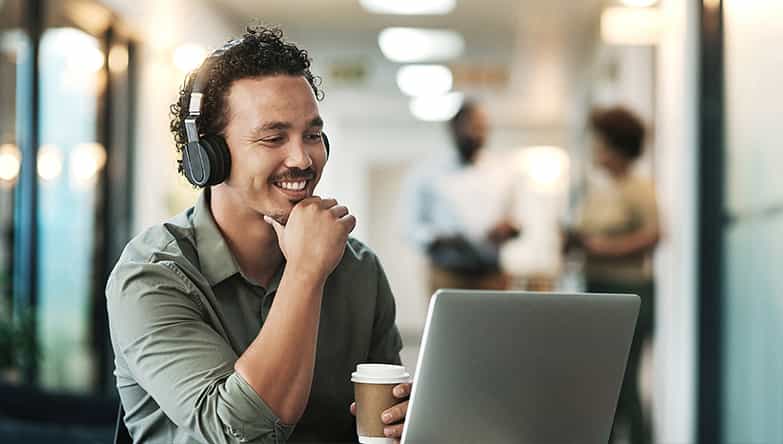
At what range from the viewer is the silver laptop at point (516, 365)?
1.41m

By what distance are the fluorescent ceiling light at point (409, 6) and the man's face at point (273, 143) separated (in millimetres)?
6299

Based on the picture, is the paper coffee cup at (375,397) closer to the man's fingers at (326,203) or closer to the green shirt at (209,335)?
the green shirt at (209,335)

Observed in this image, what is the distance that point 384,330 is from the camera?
199 cm

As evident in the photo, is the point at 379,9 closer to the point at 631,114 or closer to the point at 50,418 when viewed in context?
the point at 631,114

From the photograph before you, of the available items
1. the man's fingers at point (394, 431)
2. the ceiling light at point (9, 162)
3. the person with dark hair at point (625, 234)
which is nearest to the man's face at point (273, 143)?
the man's fingers at point (394, 431)

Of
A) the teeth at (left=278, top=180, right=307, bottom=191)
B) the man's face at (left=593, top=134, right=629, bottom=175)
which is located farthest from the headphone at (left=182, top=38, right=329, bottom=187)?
the man's face at (left=593, top=134, right=629, bottom=175)

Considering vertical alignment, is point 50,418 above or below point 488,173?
below

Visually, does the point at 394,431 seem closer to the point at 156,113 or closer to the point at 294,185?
the point at 294,185

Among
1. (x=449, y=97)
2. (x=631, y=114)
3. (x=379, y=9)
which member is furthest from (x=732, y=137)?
(x=449, y=97)

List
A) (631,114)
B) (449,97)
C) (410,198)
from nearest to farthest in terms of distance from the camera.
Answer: (631,114)
(410,198)
(449,97)

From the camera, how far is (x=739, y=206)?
11.6 feet

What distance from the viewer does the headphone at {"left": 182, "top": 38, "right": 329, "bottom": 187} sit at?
5.72 ft

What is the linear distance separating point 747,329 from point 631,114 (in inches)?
71.7

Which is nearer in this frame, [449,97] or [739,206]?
[739,206]
